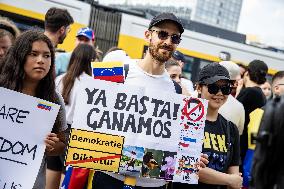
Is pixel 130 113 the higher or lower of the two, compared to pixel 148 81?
lower

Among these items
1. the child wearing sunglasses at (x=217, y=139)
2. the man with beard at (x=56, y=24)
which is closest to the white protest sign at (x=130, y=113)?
the child wearing sunglasses at (x=217, y=139)

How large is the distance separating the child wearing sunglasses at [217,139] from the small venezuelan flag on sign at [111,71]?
26.4 inches

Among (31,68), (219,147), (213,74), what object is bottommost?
(219,147)

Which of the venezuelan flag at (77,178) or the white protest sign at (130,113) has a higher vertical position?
the white protest sign at (130,113)

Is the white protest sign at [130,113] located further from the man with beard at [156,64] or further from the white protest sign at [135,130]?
the man with beard at [156,64]

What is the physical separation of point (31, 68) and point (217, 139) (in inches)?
54.0

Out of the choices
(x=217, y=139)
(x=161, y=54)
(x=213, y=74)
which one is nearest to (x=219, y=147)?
(x=217, y=139)

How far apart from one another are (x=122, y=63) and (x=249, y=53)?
1178 cm

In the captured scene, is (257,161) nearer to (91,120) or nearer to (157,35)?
(91,120)

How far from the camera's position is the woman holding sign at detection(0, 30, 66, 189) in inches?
102

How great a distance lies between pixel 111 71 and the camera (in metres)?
2.83

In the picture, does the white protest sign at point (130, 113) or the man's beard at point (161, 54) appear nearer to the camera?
the white protest sign at point (130, 113)

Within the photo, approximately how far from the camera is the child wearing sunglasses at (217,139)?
298 cm

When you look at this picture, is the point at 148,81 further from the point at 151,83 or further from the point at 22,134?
the point at 22,134
